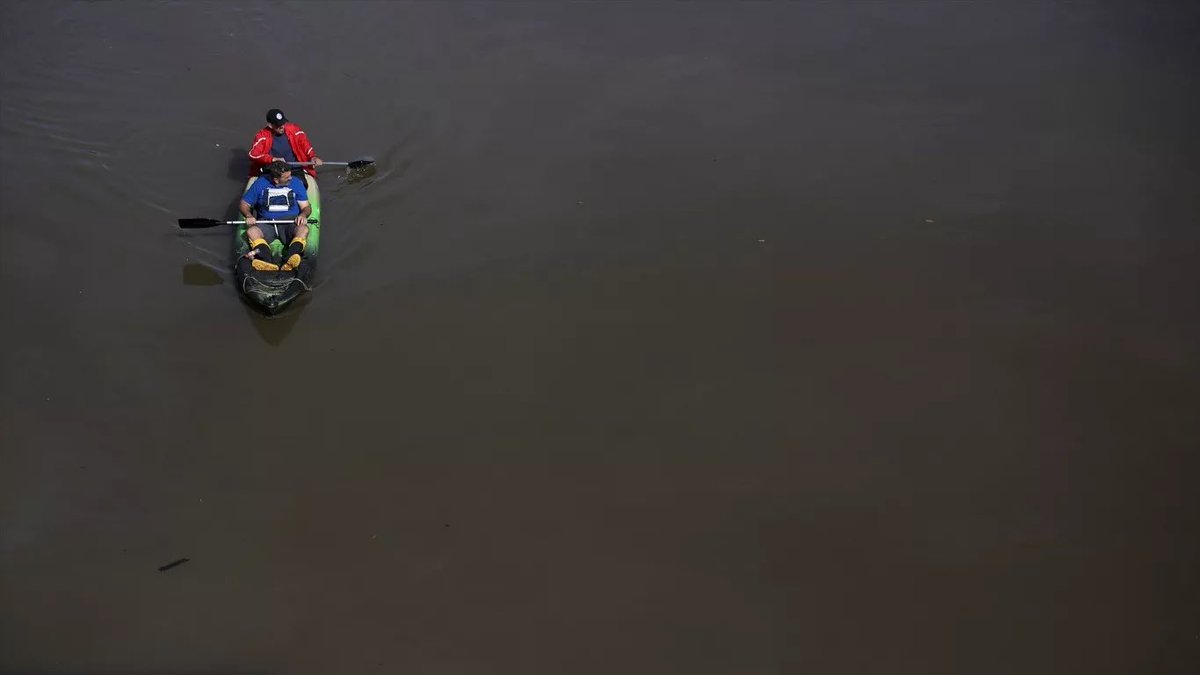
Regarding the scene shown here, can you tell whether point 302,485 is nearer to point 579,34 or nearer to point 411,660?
point 411,660

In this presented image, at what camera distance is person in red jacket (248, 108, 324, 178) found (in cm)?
808

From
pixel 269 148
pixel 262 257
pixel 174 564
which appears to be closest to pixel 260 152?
pixel 269 148

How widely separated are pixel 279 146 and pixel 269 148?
0.38 feet

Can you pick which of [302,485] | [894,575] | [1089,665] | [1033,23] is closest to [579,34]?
[1033,23]

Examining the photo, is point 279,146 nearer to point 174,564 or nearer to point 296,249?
point 296,249

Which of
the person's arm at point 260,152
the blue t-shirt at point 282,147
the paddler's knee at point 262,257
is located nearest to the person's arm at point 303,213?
the paddler's knee at point 262,257

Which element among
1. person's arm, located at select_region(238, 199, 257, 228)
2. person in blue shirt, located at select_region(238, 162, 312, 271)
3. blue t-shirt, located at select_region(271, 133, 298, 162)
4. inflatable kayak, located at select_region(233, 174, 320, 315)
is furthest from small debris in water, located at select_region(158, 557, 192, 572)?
blue t-shirt, located at select_region(271, 133, 298, 162)

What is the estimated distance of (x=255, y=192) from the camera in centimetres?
788

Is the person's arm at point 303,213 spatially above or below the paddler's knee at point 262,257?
above

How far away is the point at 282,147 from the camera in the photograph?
826cm

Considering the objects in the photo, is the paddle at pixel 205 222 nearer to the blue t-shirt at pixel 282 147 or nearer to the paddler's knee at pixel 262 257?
the paddler's knee at pixel 262 257

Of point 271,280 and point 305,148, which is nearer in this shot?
point 271,280

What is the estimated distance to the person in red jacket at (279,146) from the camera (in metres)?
8.08

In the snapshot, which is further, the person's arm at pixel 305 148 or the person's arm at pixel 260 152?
the person's arm at pixel 305 148
